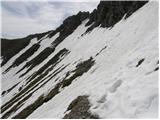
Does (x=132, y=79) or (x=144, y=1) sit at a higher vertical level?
(x=144, y=1)

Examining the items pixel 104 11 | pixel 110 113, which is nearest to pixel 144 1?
pixel 104 11

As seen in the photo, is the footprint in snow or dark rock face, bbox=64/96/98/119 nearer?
dark rock face, bbox=64/96/98/119

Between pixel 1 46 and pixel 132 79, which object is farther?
pixel 1 46

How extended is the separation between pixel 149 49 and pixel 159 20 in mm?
8599

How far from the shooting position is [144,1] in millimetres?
40938

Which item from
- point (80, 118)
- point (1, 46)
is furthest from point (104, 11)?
point (1, 46)

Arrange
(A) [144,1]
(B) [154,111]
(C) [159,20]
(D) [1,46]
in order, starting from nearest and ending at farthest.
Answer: (B) [154,111], (C) [159,20], (A) [144,1], (D) [1,46]

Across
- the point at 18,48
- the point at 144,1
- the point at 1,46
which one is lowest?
the point at 144,1

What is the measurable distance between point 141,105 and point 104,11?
53547 millimetres

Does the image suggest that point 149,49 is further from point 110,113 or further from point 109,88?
point 110,113

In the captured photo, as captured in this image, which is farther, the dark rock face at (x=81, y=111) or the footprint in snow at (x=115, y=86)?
the footprint in snow at (x=115, y=86)

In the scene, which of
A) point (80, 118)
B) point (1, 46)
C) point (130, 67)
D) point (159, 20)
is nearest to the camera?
point (80, 118)

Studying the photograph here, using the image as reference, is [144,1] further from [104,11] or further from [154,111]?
[154,111]

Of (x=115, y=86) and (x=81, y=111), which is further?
(x=115, y=86)
